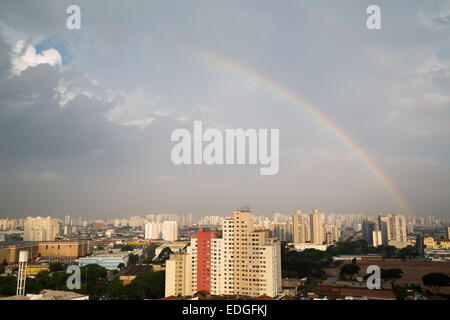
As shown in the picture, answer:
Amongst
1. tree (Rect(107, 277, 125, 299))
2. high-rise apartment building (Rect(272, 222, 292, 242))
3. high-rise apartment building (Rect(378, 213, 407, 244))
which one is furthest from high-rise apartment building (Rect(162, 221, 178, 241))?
tree (Rect(107, 277, 125, 299))

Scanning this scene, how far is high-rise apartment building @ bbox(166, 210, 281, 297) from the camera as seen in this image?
577cm

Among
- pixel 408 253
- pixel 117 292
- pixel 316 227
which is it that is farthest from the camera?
pixel 316 227

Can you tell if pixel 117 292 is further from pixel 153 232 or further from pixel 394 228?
pixel 153 232

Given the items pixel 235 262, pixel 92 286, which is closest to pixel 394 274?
pixel 235 262

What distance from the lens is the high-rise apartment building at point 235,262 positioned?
577 centimetres

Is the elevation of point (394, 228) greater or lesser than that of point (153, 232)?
greater

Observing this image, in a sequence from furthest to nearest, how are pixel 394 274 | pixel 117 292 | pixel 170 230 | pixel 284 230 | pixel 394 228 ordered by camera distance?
pixel 170 230
pixel 284 230
pixel 394 228
pixel 394 274
pixel 117 292

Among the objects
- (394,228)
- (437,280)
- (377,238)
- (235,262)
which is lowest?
(377,238)

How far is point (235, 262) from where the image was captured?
5.91 metres

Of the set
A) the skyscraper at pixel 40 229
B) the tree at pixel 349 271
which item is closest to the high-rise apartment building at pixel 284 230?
the tree at pixel 349 271

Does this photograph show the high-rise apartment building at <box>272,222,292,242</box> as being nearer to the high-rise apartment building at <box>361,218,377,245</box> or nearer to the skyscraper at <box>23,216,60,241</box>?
the high-rise apartment building at <box>361,218,377,245</box>

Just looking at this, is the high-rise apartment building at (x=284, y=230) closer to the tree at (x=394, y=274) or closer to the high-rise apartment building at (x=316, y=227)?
the high-rise apartment building at (x=316, y=227)
